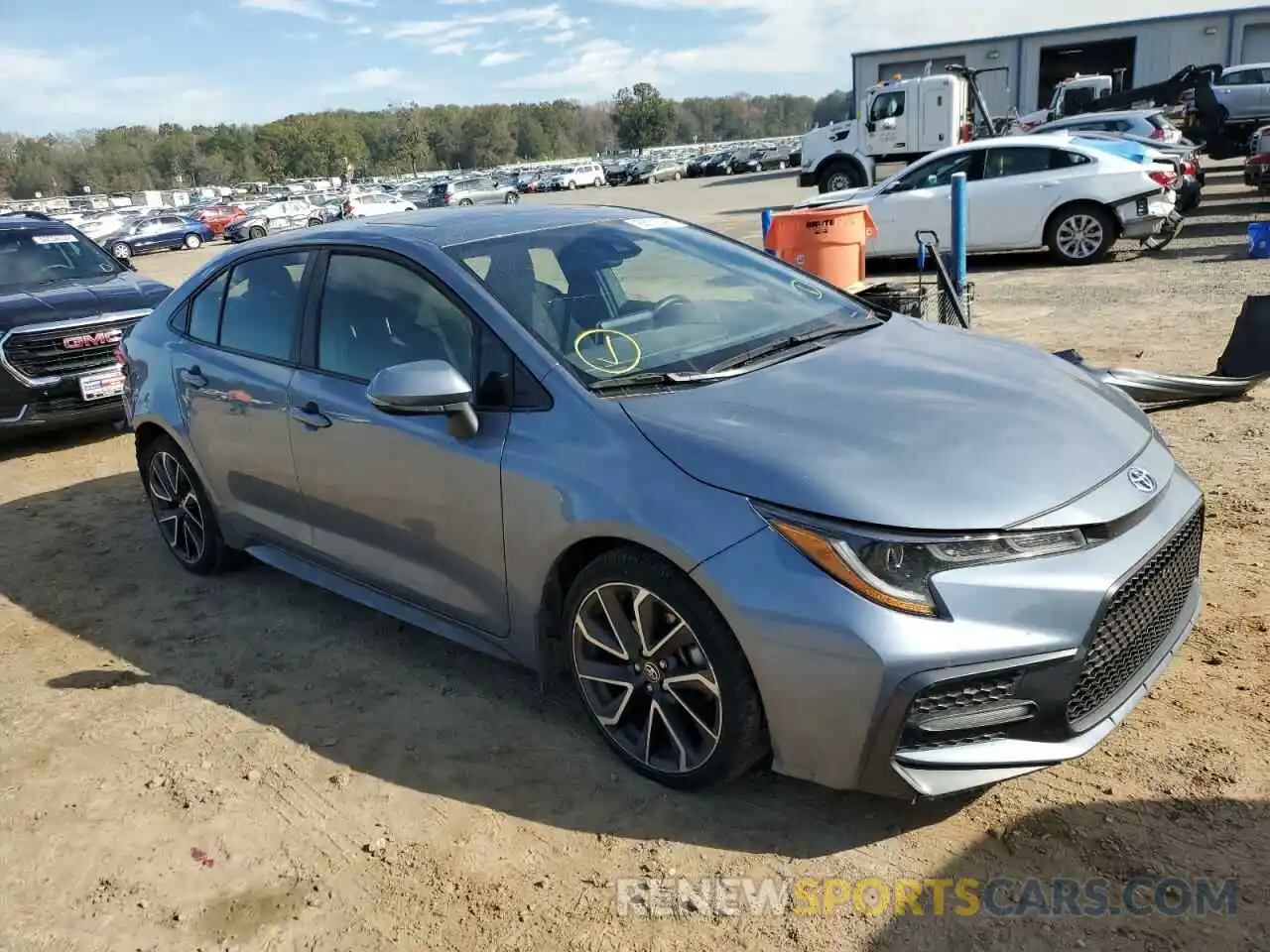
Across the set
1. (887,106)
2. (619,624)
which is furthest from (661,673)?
(887,106)

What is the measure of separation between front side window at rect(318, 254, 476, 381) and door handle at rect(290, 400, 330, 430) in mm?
161

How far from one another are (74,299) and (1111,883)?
8.19 meters

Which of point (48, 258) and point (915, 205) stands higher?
point (48, 258)

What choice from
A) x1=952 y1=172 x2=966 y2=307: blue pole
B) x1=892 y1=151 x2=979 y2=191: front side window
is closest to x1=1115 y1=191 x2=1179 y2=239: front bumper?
x1=892 y1=151 x2=979 y2=191: front side window

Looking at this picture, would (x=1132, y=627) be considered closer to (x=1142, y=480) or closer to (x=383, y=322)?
(x=1142, y=480)

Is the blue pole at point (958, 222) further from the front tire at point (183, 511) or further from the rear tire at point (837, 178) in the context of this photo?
the rear tire at point (837, 178)

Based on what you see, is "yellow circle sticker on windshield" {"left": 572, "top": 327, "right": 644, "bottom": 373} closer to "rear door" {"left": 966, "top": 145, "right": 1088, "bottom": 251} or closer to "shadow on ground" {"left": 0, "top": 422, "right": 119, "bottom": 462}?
"shadow on ground" {"left": 0, "top": 422, "right": 119, "bottom": 462}

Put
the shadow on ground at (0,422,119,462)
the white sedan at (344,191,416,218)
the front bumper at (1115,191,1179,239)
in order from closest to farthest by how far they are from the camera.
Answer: the shadow on ground at (0,422,119,462)
the front bumper at (1115,191,1179,239)
the white sedan at (344,191,416,218)

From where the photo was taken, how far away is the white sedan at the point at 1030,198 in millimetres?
11805

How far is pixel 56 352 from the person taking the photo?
7.53 m

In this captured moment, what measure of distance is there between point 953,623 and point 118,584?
14.1 ft

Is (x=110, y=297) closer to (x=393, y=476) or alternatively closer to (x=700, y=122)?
(x=393, y=476)

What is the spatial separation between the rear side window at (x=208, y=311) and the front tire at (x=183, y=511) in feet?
1.97

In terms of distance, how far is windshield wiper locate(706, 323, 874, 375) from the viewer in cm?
322
